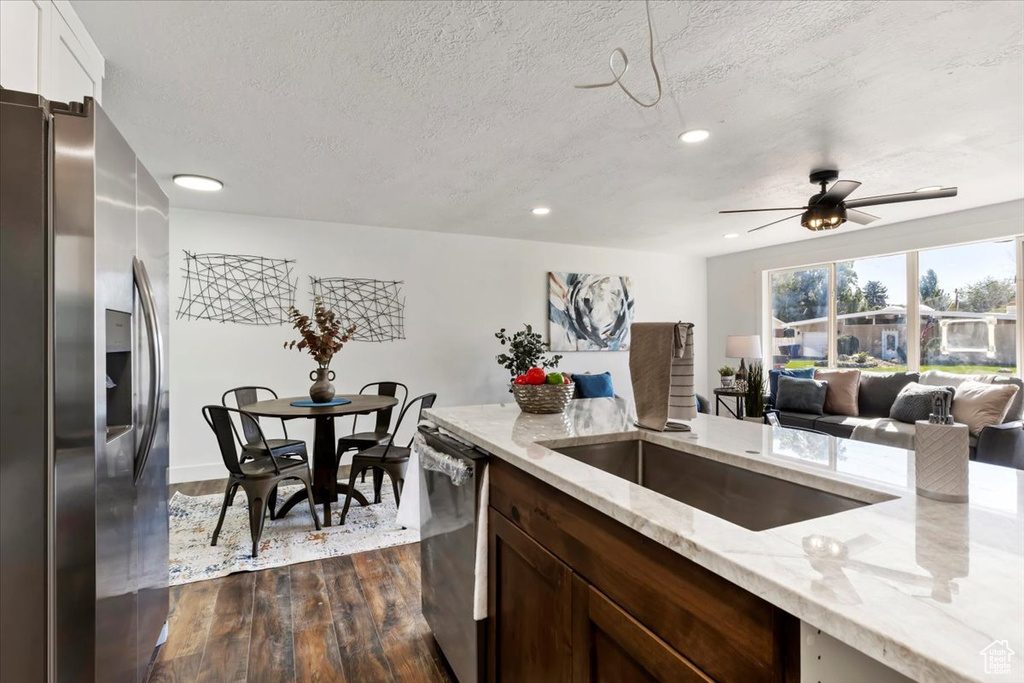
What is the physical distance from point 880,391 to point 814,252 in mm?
1858

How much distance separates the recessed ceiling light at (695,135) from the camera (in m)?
2.79

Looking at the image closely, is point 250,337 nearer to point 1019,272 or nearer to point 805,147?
point 805,147

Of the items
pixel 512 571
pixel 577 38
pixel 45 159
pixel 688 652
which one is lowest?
pixel 512 571

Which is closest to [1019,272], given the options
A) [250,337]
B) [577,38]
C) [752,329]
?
[752,329]

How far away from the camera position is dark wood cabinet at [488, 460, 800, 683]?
675 mm

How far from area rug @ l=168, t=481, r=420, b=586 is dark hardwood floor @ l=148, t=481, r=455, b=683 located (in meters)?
0.13

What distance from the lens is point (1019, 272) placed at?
14.2 feet

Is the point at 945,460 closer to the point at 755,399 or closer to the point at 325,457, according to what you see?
the point at 325,457

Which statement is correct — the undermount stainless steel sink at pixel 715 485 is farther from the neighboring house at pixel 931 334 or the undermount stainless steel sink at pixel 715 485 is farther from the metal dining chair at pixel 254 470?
the neighboring house at pixel 931 334

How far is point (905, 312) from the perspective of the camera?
5.12m

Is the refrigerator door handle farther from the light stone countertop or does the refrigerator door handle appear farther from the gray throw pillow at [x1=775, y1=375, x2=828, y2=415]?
the gray throw pillow at [x1=775, y1=375, x2=828, y2=415]

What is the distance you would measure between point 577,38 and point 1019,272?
4898mm

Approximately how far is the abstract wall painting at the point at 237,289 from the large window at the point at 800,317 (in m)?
5.86

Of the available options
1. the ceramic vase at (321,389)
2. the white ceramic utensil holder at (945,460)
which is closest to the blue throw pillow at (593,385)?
the ceramic vase at (321,389)
